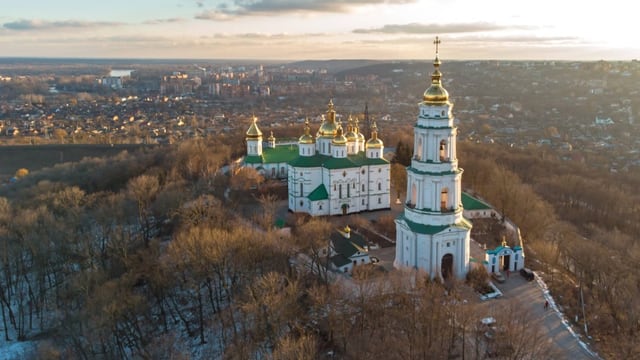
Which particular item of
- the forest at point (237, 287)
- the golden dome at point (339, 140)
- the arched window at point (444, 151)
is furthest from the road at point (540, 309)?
the golden dome at point (339, 140)

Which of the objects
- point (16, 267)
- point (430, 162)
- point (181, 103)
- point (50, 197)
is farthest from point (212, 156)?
point (181, 103)

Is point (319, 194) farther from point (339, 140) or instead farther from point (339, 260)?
point (339, 260)

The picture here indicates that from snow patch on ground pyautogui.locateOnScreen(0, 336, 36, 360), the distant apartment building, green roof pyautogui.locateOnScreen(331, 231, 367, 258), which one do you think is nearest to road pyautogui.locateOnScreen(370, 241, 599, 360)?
green roof pyautogui.locateOnScreen(331, 231, 367, 258)

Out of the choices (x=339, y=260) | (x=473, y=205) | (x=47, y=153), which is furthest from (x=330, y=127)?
(x=47, y=153)

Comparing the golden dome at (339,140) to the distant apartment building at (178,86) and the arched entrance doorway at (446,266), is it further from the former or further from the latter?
the distant apartment building at (178,86)

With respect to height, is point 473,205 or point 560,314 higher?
point 473,205

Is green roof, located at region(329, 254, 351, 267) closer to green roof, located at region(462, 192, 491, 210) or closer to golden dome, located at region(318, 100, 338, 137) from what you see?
green roof, located at region(462, 192, 491, 210)

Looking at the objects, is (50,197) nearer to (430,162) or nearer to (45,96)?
(430,162)
